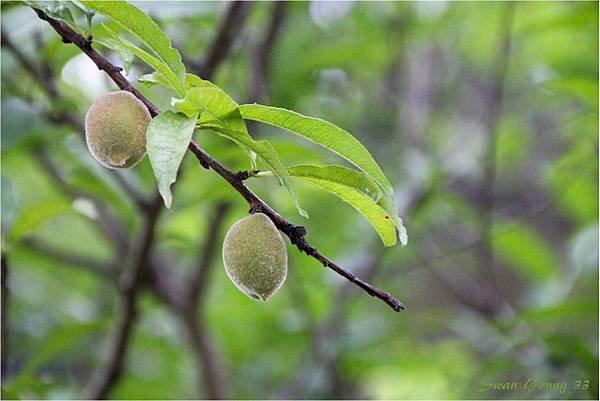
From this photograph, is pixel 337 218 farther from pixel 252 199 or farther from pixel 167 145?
pixel 167 145

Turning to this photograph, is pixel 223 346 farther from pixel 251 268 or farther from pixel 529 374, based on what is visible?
pixel 251 268

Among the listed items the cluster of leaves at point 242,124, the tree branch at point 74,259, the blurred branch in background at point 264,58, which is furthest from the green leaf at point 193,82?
the tree branch at point 74,259

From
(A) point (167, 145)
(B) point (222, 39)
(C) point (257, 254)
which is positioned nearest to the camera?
(A) point (167, 145)

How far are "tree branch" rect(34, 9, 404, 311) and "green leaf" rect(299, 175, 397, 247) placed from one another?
5 cm

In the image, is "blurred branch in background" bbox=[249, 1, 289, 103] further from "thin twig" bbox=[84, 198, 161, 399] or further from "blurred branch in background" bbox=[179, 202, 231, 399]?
"thin twig" bbox=[84, 198, 161, 399]

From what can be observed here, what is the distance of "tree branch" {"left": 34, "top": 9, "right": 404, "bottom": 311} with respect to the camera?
0.70 metres

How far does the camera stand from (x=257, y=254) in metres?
0.72

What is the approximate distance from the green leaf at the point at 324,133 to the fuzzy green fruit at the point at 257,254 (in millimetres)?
87

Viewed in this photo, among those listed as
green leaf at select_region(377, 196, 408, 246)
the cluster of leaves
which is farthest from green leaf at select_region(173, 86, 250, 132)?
green leaf at select_region(377, 196, 408, 246)

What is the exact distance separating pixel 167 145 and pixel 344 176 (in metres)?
0.20

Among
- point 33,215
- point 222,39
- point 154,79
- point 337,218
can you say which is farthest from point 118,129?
point 337,218

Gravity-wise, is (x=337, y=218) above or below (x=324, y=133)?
above

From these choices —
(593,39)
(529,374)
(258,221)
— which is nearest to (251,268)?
(258,221)

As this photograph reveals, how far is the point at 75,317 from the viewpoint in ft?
6.72
